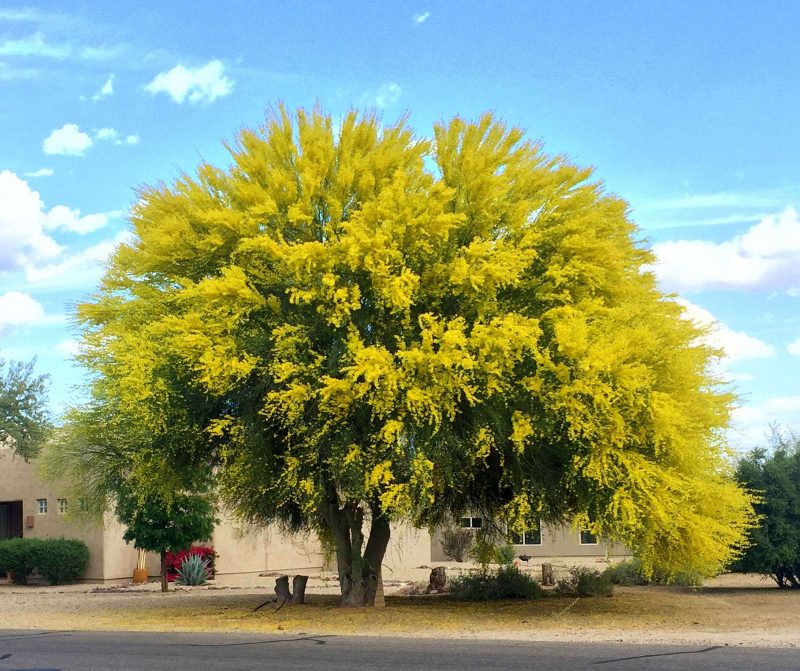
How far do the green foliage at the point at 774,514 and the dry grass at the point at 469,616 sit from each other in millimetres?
923

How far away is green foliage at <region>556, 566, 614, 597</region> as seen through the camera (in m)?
28.1

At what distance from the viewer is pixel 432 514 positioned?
86.0 ft

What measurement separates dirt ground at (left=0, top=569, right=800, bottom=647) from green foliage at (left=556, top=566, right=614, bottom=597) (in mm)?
511

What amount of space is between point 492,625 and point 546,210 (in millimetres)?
8552

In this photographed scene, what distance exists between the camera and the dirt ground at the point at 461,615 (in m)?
18.5

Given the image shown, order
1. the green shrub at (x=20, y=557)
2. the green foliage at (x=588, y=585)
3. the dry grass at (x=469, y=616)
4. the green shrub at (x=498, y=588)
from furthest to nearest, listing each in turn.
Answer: the green shrub at (x=20, y=557)
the green foliage at (x=588, y=585)
the green shrub at (x=498, y=588)
the dry grass at (x=469, y=616)

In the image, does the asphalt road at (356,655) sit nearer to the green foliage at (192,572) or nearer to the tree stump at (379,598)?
the tree stump at (379,598)

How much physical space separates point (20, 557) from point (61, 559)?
1.76 metres

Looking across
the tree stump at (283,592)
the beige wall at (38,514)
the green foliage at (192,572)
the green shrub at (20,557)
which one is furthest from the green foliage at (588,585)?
the green shrub at (20,557)

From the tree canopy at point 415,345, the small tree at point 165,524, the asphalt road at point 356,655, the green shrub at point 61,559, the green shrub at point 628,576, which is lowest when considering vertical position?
the green shrub at point 628,576

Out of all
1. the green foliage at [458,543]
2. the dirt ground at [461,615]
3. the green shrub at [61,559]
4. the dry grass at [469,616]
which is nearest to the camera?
the dirt ground at [461,615]

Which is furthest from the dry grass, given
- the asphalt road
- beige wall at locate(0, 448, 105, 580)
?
beige wall at locate(0, 448, 105, 580)

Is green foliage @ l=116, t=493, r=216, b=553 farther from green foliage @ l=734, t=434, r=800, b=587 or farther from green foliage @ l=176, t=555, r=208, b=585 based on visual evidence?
green foliage @ l=734, t=434, r=800, b=587

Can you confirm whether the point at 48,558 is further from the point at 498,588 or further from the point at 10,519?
the point at 498,588
